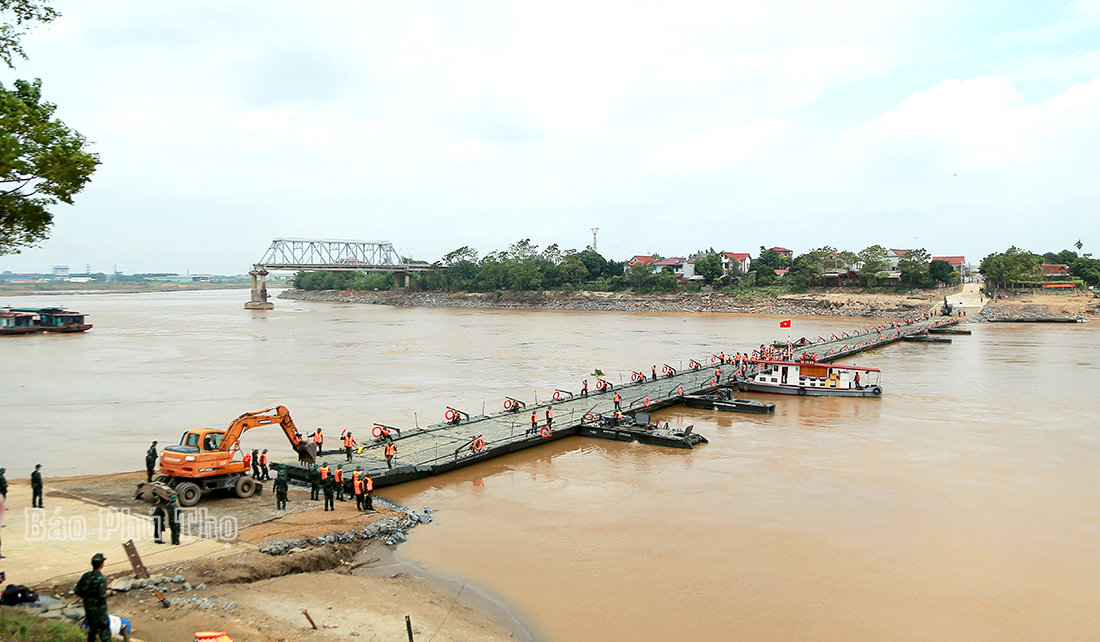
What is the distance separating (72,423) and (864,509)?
30.6 metres

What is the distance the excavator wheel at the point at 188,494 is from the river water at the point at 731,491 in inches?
200

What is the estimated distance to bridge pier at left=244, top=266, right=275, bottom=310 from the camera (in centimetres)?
12444

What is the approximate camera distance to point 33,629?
834 centimetres

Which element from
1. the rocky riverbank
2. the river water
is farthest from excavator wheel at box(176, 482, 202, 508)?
the rocky riverbank

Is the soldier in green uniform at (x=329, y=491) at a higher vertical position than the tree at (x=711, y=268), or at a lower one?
lower

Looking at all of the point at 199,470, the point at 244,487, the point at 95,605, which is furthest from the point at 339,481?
the point at 95,605

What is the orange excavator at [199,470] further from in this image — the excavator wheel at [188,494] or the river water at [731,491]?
the river water at [731,491]

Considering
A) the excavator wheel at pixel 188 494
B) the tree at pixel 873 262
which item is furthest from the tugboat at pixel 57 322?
the tree at pixel 873 262

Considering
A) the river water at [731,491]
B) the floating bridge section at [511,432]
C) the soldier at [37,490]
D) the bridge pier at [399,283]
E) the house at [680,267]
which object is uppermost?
the house at [680,267]

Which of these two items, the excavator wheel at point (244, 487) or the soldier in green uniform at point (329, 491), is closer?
the soldier in green uniform at point (329, 491)

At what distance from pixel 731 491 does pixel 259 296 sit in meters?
128

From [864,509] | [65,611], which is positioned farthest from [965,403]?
[65,611]

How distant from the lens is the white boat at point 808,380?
3566 cm

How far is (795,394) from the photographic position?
Result: 36562 millimetres
